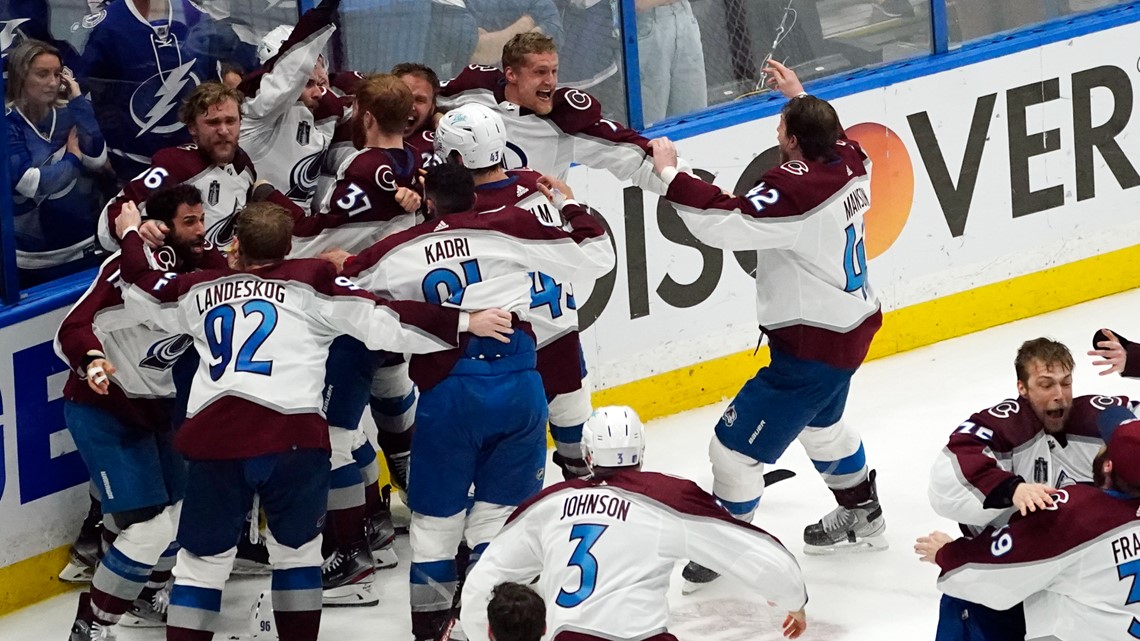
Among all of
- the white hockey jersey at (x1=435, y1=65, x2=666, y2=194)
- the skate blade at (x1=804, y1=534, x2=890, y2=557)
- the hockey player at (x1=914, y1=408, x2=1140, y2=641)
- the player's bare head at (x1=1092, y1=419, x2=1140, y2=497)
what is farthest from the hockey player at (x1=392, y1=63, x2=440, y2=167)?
the player's bare head at (x1=1092, y1=419, x2=1140, y2=497)

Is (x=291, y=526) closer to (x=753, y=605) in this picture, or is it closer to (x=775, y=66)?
(x=753, y=605)

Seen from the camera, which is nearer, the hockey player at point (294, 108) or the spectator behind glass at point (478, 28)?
the hockey player at point (294, 108)

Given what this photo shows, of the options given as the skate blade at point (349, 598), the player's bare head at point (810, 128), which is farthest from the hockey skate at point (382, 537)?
the player's bare head at point (810, 128)

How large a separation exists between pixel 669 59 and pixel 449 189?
2510 mm

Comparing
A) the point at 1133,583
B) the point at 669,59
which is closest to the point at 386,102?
the point at 669,59

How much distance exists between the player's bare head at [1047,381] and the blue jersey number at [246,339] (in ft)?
6.72

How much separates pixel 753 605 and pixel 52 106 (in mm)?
2903

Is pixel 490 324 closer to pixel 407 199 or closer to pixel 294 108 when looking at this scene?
pixel 407 199

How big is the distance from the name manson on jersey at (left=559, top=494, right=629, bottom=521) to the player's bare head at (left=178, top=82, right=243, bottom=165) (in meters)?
2.24

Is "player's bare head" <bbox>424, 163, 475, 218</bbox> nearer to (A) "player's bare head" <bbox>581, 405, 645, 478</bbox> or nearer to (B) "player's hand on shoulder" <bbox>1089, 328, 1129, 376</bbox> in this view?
(A) "player's bare head" <bbox>581, 405, 645, 478</bbox>

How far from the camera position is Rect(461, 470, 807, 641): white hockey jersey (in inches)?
165

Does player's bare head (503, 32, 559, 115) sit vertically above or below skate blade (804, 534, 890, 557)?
above

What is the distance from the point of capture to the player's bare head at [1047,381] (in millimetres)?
4613

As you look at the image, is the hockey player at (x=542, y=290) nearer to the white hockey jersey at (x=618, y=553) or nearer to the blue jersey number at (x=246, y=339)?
the blue jersey number at (x=246, y=339)
